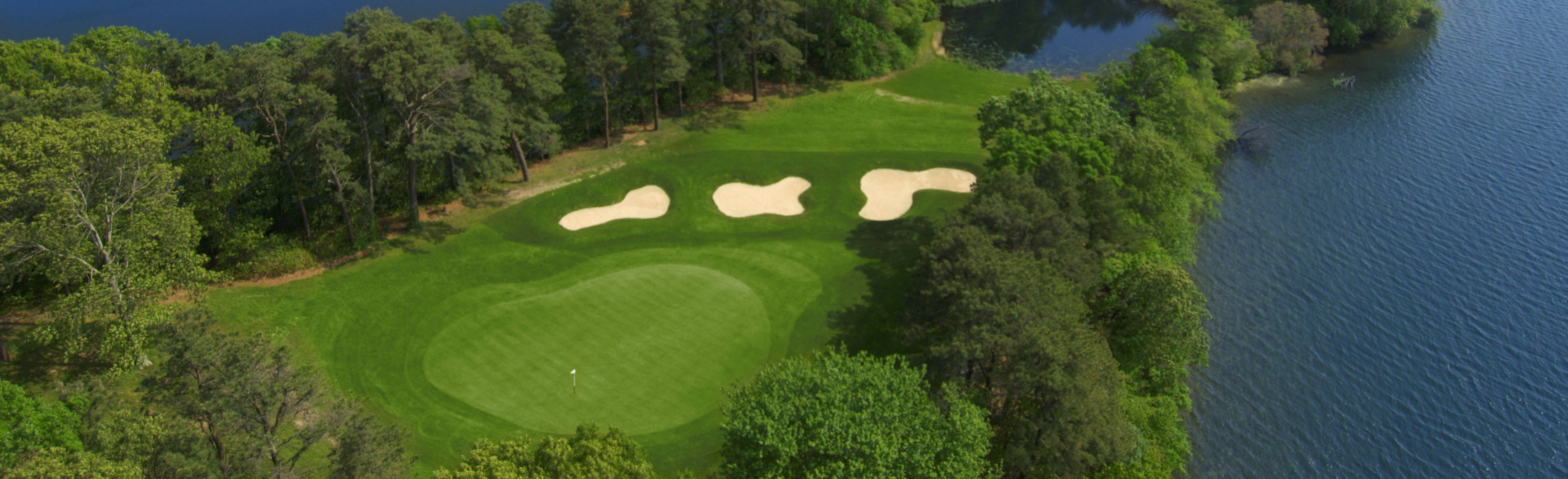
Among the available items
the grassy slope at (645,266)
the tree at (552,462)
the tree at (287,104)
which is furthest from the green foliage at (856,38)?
the tree at (552,462)

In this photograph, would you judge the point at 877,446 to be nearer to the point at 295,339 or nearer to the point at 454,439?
the point at 454,439

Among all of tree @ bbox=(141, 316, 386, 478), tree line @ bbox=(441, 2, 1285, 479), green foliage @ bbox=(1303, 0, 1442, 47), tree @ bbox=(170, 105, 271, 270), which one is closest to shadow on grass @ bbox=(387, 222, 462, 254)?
tree @ bbox=(170, 105, 271, 270)

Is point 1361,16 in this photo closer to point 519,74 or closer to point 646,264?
point 646,264

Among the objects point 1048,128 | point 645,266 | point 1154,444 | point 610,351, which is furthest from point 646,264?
point 1154,444

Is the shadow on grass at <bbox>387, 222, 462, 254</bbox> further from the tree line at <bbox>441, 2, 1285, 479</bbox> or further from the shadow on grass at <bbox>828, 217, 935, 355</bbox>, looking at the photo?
the shadow on grass at <bbox>828, 217, 935, 355</bbox>

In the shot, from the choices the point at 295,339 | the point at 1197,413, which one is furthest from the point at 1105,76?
the point at 295,339

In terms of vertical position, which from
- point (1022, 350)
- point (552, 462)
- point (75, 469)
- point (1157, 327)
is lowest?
point (1157, 327)
